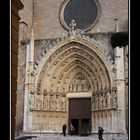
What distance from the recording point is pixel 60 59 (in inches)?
677

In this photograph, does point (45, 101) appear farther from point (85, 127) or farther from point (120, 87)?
point (120, 87)

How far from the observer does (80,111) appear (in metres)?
16.8

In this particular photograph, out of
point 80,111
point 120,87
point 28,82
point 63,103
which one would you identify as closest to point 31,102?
point 28,82

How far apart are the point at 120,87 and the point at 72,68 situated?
3.15 m

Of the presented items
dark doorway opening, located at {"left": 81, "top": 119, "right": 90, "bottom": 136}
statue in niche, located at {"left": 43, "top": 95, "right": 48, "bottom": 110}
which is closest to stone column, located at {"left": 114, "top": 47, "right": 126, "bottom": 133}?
dark doorway opening, located at {"left": 81, "top": 119, "right": 90, "bottom": 136}

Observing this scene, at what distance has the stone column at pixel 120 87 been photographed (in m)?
14.7

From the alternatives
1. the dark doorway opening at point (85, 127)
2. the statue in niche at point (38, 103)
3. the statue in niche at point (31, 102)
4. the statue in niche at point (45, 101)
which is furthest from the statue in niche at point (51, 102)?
the dark doorway opening at point (85, 127)

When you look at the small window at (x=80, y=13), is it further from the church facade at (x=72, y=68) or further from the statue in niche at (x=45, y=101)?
the statue in niche at (x=45, y=101)

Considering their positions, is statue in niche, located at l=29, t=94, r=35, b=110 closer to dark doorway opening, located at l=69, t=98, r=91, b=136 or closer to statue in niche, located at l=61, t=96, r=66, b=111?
statue in niche, located at l=61, t=96, r=66, b=111

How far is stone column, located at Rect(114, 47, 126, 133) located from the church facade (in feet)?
0.13

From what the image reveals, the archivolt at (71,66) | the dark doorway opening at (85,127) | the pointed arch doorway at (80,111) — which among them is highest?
the archivolt at (71,66)
